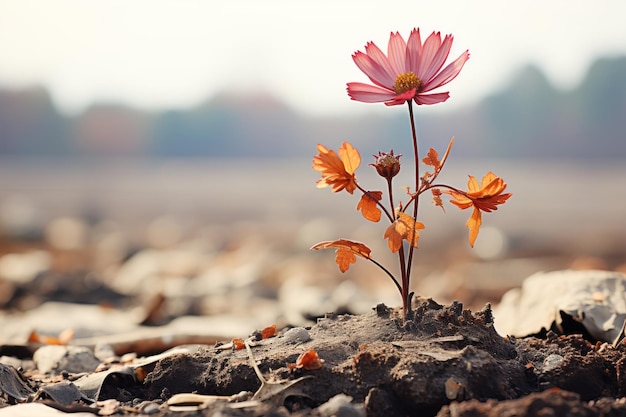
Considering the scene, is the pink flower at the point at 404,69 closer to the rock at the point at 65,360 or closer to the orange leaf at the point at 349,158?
the orange leaf at the point at 349,158

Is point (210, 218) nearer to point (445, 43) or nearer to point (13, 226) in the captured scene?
point (13, 226)

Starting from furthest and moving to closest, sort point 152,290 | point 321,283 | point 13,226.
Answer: point 13,226, point 321,283, point 152,290

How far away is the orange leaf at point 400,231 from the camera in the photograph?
218 centimetres

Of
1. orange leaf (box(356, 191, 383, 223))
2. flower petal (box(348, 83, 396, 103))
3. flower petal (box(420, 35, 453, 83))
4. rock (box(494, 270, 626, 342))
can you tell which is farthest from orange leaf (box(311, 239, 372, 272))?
rock (box(494, 270, 626, 342))

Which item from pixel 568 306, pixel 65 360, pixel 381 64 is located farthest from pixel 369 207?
pixel 65 360

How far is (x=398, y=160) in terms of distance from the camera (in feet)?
7.48

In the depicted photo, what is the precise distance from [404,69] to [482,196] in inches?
18.9

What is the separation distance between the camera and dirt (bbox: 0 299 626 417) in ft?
6.41

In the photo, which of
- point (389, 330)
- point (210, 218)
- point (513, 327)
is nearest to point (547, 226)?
point (210, 218)

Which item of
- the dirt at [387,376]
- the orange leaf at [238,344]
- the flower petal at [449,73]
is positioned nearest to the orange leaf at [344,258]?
the dirt at [387,376]

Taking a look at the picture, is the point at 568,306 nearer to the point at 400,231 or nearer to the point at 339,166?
the point at 400,231

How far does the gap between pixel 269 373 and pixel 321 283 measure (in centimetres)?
590

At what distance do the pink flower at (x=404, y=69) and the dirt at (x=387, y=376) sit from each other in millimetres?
724

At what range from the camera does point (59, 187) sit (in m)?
28.8
